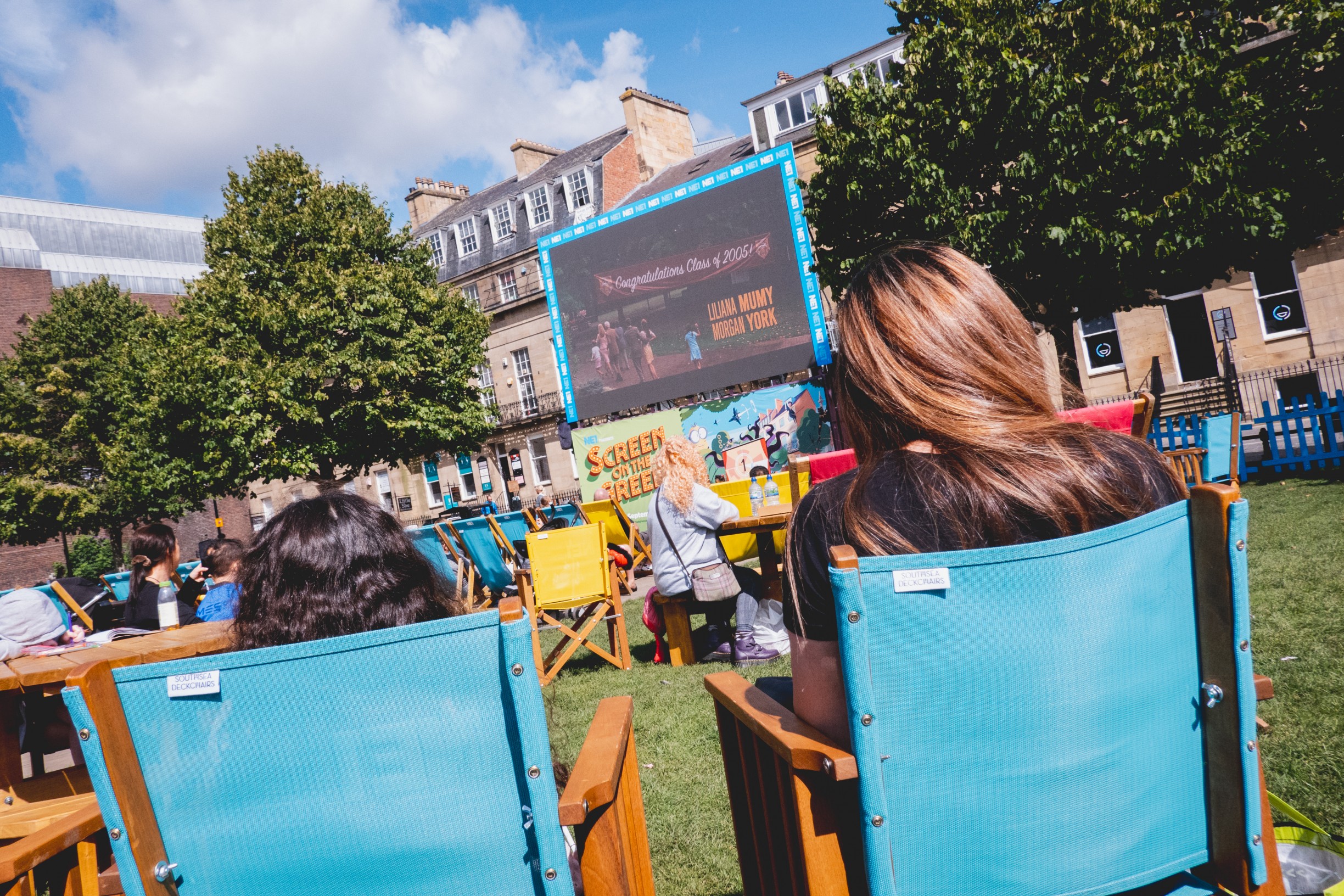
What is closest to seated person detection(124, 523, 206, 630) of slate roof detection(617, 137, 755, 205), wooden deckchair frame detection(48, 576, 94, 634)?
wooden deckchair frame detection(48, 576, 94, 634)

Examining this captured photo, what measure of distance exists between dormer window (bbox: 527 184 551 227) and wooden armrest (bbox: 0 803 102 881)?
114 ft

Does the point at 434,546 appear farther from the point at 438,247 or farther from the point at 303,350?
the point at 438,247

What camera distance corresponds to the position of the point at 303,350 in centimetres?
2092

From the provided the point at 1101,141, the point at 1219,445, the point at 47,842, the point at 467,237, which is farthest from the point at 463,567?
the point at 467,237

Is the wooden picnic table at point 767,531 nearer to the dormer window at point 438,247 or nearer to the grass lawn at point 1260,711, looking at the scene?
the grass lawn at point 1260,711

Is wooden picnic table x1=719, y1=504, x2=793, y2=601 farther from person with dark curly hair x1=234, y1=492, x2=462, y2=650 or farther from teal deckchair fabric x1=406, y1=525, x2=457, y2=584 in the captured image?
teal deckchair fabric x1=406, y1=525, x2=457, y2=584

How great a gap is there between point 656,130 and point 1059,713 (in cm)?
3532

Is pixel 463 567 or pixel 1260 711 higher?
pixel 463 567

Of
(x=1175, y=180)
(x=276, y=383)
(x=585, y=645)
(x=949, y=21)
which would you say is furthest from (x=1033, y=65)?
(x=276, y=383)

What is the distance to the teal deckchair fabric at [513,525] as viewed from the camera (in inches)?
395

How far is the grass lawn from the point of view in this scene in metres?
2.76

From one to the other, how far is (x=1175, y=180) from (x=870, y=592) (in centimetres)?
1375

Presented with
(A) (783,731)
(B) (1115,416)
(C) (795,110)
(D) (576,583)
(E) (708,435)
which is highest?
(C) (795,110)

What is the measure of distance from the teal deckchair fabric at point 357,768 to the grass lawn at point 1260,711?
62.3 inches
